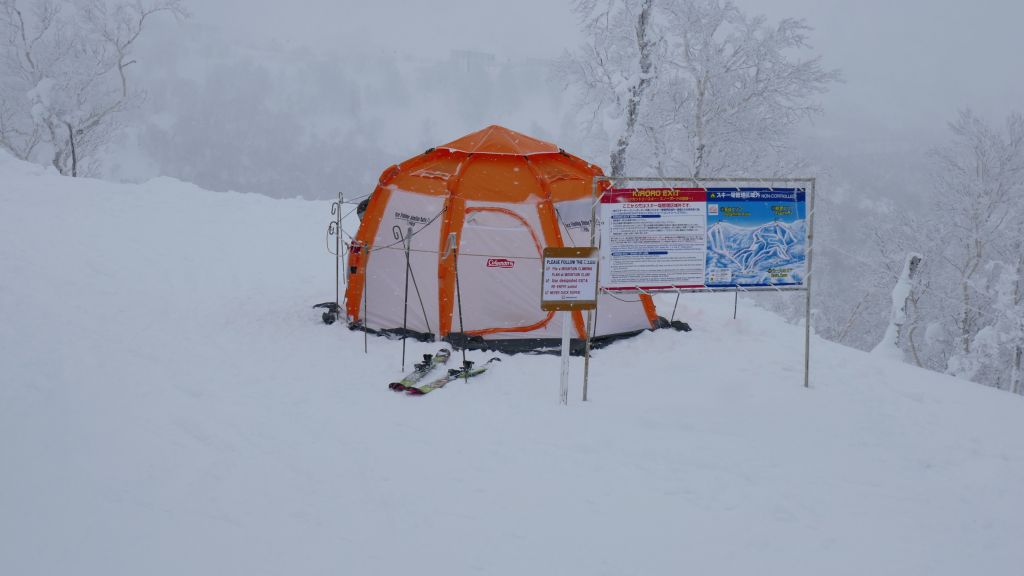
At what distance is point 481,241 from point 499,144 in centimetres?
136

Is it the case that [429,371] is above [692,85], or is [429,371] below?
below

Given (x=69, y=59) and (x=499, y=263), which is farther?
(x=69, y=59)

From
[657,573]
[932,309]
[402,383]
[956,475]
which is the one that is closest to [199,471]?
[402,383]

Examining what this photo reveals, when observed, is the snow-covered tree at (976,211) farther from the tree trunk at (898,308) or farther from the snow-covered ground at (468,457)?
the snow-covered ground at (468,457)

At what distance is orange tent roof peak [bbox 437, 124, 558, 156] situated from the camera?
8289mm

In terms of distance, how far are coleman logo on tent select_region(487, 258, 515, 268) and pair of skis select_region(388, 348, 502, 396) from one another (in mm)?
1274

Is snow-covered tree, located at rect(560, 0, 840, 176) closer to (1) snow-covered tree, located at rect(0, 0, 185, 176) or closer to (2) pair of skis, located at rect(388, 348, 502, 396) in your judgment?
(2) pair of skis, located at rect(388, 348, 502, 396)

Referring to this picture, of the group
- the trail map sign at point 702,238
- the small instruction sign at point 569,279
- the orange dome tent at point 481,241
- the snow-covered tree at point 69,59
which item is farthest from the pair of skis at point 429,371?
the snow-covered tree at point 69,59

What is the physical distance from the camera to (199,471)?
14.1 ft

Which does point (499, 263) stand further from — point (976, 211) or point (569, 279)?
point (976, 211)

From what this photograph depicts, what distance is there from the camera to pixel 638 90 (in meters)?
15.9

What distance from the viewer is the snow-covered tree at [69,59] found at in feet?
79.4

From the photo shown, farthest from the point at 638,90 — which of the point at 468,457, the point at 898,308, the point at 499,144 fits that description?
the point at 468,457

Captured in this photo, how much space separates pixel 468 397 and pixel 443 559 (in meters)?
2.65
